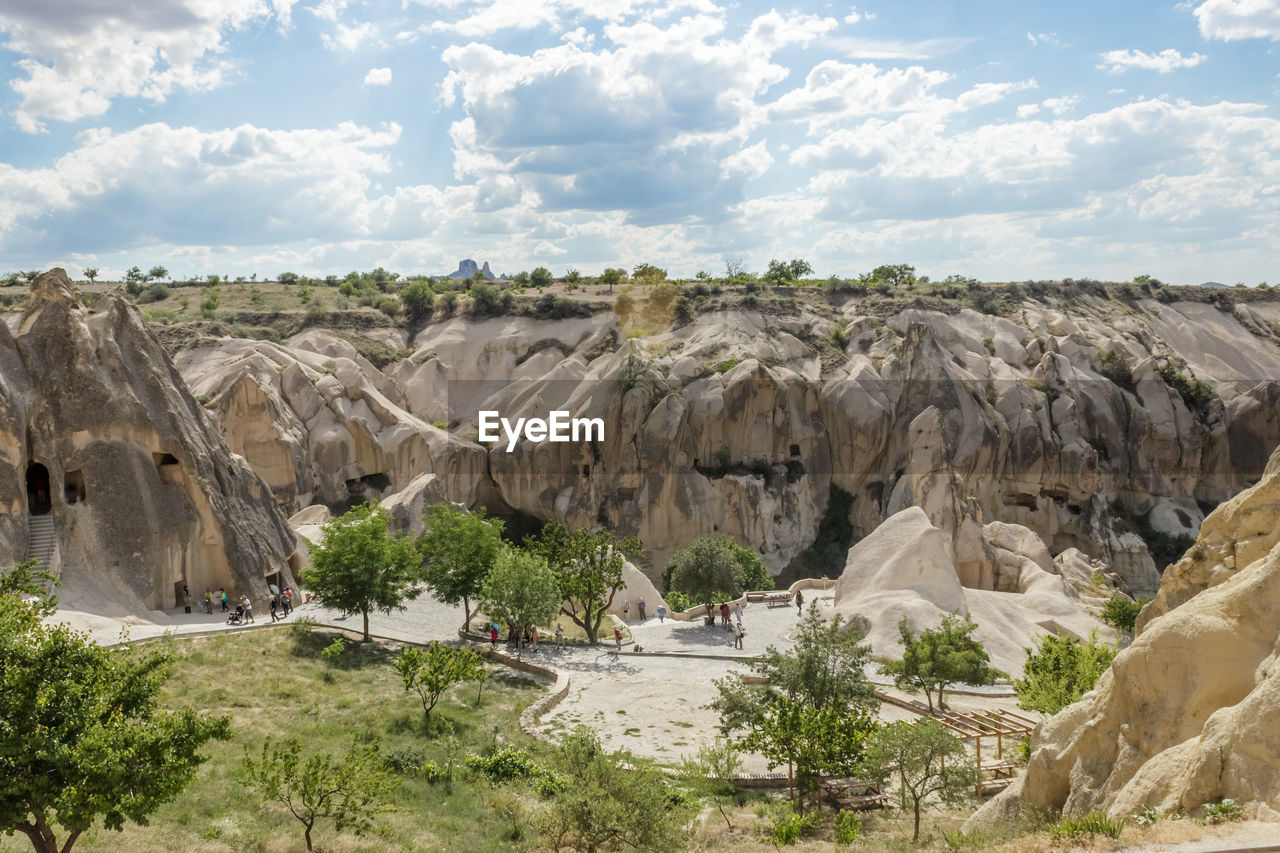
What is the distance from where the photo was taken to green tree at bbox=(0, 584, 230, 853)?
Result: 882cm

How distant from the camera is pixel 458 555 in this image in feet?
95.5

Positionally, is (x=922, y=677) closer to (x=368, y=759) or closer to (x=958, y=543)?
(x=368, y=759)

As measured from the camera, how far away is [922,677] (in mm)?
21828

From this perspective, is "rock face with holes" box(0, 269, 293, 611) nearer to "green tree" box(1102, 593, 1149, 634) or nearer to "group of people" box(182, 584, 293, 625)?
"group of people" box(182, 584, 293, 625)

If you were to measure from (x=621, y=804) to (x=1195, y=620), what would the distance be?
753 cm

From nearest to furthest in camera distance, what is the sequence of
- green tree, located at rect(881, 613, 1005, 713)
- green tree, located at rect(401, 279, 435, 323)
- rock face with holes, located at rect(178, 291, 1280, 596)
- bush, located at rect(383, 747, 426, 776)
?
bush, located at rect(383, 747, 426, 776)
green tree, located at rect(881, 613, 1005, 713)
rock face with holes, located at rect(178, 291, 1280, 596)
green tree, located at rect(401, 279, 435, 323)

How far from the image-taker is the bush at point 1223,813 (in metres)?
8.65

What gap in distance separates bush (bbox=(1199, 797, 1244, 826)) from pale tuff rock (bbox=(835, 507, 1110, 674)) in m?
18.7

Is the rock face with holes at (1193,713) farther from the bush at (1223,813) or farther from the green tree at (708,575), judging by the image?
the green tree at (708,575)

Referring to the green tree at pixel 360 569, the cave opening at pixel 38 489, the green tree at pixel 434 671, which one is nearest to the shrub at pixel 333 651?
the green tree at pixel 360 569

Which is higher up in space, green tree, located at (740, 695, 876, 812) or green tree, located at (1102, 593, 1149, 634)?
green tree, located at (740, 695, 876, 812)

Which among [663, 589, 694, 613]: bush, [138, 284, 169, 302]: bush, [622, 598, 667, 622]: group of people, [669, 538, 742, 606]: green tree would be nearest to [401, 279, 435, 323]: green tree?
[138, 284, 169, 302]: bush

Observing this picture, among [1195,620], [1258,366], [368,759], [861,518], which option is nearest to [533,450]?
[861,518]

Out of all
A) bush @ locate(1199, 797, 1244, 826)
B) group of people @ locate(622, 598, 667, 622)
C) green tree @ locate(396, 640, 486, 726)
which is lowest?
group of people @ locate(622, 598, 667, 622)
